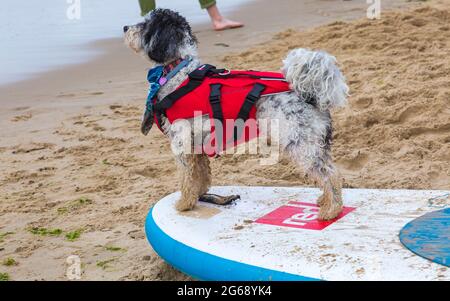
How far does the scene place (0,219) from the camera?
4641mm

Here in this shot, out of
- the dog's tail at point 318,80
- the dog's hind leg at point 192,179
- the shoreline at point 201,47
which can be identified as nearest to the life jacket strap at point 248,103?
the dog's tail at point 318,80

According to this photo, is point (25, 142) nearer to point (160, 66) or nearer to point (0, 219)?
point (0, 219)

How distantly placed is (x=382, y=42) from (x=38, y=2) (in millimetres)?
6579

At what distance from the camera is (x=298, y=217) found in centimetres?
389

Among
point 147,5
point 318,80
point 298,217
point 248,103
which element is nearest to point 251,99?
point 248,103

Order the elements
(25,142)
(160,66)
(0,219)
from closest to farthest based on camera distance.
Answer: (160,66)
(0,219)
(25,142)

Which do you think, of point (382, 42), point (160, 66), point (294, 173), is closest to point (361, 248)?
point (160, 66)

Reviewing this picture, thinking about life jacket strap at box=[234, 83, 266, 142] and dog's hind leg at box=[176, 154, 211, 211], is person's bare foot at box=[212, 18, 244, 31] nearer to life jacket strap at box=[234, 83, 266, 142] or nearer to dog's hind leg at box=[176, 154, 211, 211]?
dog's hind leg at box=[176, 154, 211, 211]

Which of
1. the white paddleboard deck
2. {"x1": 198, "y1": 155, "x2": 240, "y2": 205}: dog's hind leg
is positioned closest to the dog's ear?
{"x1": 198, "y1": 155, "x2": 240, "y2": 205}: dog's hind leg

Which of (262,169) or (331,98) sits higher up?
(331,98)

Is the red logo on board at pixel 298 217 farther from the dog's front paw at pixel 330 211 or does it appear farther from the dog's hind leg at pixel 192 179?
the dog's hind leg at pixel 192 179

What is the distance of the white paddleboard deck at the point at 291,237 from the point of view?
3180 mm

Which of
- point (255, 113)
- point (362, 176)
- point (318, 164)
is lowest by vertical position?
point (362, 176)

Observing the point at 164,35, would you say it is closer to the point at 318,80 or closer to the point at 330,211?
the point at 318,80
